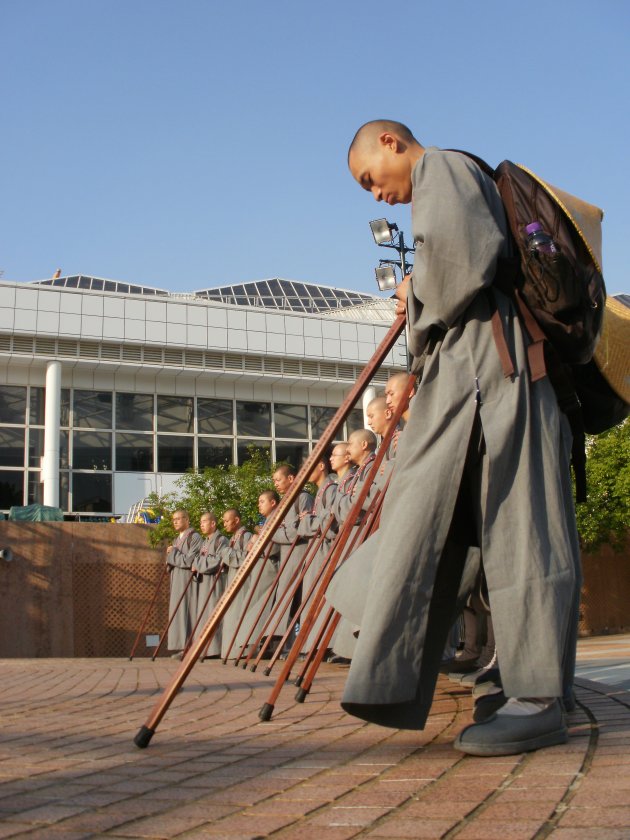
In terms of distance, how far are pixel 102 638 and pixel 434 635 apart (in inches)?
698

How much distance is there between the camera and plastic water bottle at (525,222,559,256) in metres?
2.69

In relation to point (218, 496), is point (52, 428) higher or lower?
higher

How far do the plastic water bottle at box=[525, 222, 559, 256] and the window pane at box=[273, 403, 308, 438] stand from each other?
2927 cm

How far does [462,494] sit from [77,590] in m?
17.9

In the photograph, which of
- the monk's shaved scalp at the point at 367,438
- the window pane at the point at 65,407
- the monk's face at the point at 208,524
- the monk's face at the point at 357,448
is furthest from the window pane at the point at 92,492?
the monk's shaved scalp at the point at 367,438

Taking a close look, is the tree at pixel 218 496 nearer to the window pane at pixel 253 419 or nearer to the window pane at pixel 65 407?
the window pane at pixel 65 407

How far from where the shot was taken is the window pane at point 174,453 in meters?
30.1

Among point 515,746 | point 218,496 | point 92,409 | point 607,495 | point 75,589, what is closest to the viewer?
point 515,746

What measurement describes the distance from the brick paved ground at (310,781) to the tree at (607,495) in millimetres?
17152

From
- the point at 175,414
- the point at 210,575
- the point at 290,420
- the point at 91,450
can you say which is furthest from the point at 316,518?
→ the point at 290,420

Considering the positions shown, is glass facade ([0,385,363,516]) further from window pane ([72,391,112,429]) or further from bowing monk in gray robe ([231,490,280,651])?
bowing monk in gray robe ([231,490,280,651])

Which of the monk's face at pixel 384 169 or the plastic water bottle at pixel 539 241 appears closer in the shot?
the plastic water bottle at pixel 539 241

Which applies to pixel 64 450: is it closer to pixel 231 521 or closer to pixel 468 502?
pixel 231 521

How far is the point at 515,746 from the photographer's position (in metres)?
2.46
